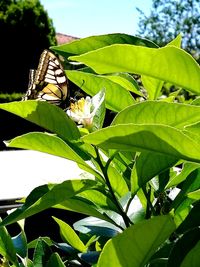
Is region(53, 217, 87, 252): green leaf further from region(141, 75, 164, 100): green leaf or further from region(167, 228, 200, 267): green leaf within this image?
region(167, 228, 200, 267): green leaf

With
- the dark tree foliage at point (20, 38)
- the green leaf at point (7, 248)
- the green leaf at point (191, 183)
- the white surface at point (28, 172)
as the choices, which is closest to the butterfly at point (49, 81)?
the white surface at point (28, 172)

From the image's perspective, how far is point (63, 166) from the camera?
2.67 metres

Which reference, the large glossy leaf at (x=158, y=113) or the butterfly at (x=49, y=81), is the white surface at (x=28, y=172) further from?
the large glossy leaf at (x=158, y=113)

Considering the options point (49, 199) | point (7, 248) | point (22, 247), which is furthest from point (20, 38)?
point (49, 199)

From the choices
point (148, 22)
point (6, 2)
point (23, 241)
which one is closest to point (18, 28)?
point (6, 2)

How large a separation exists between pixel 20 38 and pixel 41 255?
18.5m

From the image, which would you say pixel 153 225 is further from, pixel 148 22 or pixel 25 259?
pixel 148 22

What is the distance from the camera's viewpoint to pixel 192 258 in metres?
0.67

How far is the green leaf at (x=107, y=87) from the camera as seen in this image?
942mm

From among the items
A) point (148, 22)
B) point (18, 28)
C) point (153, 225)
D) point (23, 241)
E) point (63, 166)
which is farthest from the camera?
point (18, 28)

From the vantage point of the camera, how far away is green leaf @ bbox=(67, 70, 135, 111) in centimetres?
94

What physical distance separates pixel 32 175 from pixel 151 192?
61.2 inches

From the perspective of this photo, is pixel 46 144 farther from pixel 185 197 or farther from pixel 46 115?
pixel 185 197

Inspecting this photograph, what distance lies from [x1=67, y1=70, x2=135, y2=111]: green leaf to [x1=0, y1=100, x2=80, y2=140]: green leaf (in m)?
0.18
